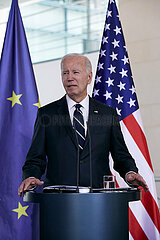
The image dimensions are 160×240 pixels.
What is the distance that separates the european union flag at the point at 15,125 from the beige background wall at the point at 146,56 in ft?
3.63

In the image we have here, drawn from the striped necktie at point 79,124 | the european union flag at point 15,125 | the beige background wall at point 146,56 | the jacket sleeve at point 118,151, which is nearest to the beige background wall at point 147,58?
the beige background wall at point 146,56

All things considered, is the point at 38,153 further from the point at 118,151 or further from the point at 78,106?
the point at 118,151

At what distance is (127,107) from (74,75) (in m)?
1.23

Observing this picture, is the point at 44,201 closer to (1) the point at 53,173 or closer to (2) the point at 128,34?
(1) the point at 53,173

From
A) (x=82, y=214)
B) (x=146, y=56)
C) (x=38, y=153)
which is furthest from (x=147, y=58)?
(x=82, y=214)

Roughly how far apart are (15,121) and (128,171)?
1.40 m

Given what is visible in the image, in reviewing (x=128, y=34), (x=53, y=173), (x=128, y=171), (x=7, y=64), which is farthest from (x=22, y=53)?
(x=128, y=171)

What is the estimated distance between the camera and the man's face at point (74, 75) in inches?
98.1

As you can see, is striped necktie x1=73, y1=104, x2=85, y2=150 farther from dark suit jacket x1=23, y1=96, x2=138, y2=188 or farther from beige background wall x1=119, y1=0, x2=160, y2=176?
beige background wall x1=119, y1=0, x2=160, y2=176

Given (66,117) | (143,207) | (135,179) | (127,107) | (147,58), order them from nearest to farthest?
(135,179)
(66,117)
(143,207)
(127,107)
(147,58)

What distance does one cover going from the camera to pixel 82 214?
1.88 metres

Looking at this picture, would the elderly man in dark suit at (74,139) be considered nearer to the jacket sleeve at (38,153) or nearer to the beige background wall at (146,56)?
the jacket sleeve at (38,153)

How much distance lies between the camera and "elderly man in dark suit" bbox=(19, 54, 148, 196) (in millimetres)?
2475

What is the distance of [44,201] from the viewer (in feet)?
6.34
